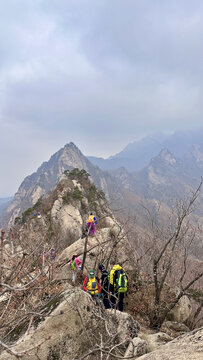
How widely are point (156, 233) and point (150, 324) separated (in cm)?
423

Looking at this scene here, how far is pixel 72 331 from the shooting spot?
5809 millimetres

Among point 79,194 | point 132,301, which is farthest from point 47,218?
point 132,301

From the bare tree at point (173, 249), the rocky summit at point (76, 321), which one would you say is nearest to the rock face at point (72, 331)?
the rocky summit at point (76, 321)

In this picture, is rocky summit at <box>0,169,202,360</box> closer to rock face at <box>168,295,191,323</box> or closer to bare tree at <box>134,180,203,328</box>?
rock face at <box>168,295,191,323</box>

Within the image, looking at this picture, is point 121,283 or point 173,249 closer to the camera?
point 121,283

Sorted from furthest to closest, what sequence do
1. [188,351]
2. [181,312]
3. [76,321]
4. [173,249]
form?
[181,312]
[173,249]
[76,321]
[188,351]

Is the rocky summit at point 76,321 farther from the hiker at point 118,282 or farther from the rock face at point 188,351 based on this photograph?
the hiker at point 118,282

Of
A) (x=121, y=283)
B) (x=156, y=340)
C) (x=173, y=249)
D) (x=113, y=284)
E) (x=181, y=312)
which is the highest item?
(x=173, y=249)

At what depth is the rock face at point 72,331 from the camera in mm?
5281

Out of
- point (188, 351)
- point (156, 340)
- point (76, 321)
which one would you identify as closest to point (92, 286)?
point (76, 321)

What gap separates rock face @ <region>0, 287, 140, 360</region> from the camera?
5.28 m

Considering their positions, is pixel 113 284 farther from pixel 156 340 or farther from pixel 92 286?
pixel 156 340

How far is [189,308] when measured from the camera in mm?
11734

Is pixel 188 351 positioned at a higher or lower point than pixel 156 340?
higher
